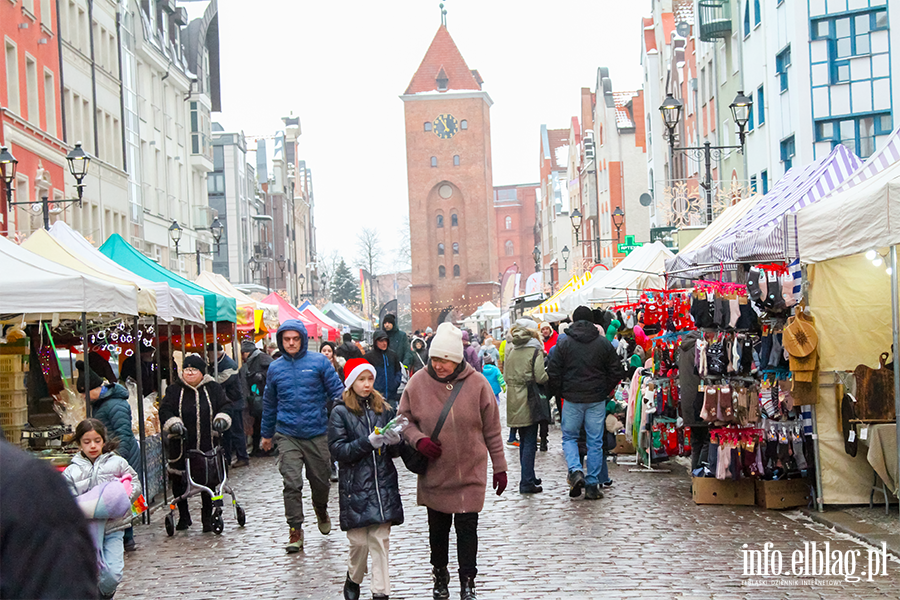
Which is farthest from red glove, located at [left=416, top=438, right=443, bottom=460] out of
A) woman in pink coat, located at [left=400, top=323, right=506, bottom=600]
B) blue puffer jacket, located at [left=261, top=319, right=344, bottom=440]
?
blue puffer jacket, located at [left=261, top=319, right=344, bottom=440]

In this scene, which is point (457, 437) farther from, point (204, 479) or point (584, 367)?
point (584, 367)

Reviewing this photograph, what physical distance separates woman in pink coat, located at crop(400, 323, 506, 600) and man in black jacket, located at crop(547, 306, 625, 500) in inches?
176

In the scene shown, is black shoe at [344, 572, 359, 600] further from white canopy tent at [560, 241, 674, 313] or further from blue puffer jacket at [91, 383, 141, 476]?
white canopy tent at [560, 241, 674, 313]

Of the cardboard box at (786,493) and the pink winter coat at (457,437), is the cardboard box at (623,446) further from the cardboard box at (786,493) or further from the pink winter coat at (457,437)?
the pink winter coat at (457,437)

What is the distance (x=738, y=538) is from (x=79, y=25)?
30536 mm

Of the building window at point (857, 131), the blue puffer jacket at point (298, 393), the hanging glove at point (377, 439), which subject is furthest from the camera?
the building window at point (857, 131)

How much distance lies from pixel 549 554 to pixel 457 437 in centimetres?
208

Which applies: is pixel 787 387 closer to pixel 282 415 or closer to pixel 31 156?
pixel 282 415

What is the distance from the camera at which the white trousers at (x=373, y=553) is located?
23.8 ft

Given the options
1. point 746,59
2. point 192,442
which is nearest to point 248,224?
point 746,59

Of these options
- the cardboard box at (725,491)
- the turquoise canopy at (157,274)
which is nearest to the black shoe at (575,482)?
the cardboard box at (725,491)

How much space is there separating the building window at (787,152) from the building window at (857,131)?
1.21 metres

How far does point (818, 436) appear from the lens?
34.9ft

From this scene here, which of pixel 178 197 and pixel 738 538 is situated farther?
pixel 178 197
